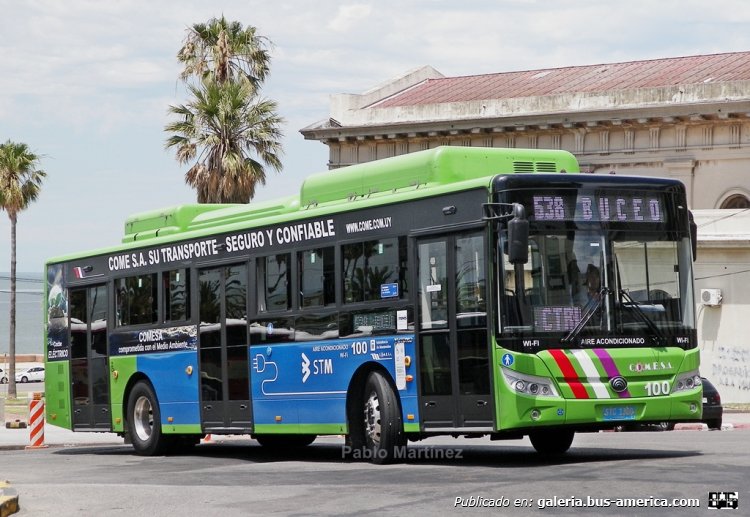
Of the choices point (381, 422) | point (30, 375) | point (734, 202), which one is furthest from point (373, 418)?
point (30, 375)

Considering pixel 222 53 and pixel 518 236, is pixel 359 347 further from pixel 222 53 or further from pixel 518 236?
pixel 222 53

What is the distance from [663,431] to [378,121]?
2591 centimetres

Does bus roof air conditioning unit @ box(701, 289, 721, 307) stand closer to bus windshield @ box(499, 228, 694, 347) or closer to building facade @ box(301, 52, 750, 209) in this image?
building facade @ box(301, 52, 750, 209)

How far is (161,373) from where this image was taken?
21531 millimetres

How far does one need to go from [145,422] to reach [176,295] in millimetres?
2183

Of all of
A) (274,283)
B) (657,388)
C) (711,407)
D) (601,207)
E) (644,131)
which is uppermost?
(644,131)

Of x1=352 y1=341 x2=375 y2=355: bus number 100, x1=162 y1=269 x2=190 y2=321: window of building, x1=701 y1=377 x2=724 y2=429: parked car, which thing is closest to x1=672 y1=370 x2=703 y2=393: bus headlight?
x1=352 y1=341 x2=375 y2=355: bus number 100

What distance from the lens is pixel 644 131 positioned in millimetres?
46344

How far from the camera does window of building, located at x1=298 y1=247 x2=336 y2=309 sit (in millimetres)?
17891

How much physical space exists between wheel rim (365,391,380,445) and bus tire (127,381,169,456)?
5347 mm

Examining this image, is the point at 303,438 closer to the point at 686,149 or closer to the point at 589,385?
the point at 589,385

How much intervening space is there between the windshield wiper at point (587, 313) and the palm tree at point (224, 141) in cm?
2917

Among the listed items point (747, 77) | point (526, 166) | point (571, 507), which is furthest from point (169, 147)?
point (571, 507)

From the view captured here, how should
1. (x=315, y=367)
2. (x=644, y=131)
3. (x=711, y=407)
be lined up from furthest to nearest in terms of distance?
1. (x=644, y=131)
2. (x=711, y=407)
3. (x=315, y=367)
